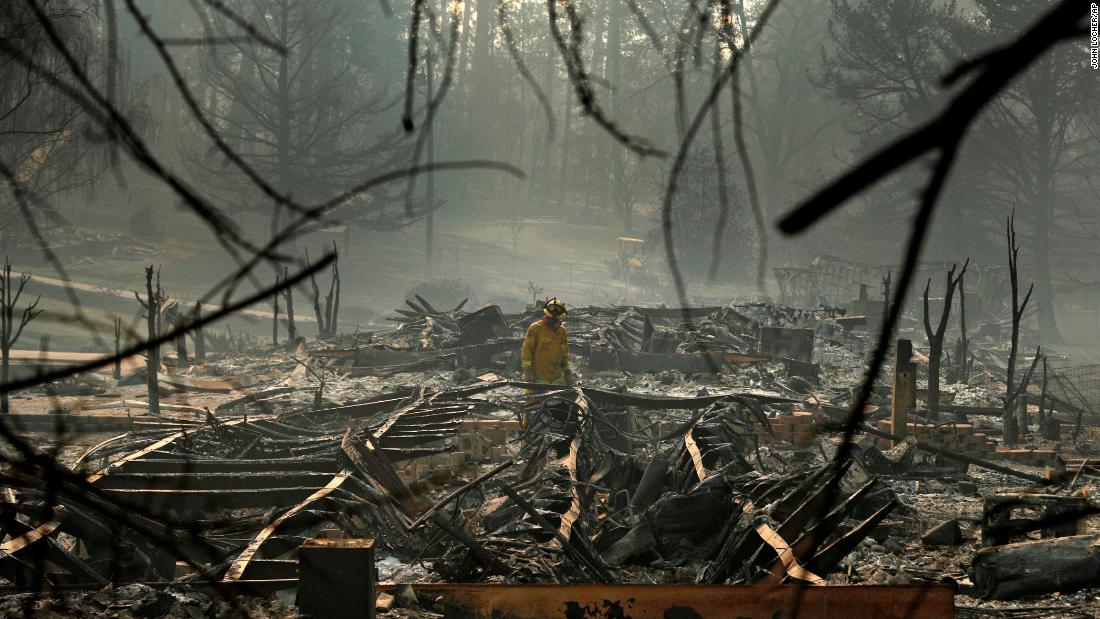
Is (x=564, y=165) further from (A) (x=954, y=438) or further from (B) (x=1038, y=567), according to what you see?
(B) (x=1038, y=567)

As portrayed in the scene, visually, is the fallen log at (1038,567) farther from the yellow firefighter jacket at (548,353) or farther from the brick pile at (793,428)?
the yellow firefighter jacket at (548,353)

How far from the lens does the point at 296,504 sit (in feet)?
21.7

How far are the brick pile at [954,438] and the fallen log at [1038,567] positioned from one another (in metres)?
5.00

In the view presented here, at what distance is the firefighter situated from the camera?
12.0 metres

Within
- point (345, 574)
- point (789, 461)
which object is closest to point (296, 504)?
point (345, 574)

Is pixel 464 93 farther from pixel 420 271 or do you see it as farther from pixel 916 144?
pixel 916 144

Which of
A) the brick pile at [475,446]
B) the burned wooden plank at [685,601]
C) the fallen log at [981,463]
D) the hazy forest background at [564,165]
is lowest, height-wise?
the brick pile at [475,446]

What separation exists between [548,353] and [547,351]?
0.09ft

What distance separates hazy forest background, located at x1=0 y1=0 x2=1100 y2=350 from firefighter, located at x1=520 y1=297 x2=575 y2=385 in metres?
9.97

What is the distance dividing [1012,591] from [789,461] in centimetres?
473

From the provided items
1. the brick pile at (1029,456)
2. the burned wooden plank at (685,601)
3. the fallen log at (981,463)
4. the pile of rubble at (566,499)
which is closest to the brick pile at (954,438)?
the pile of rubble at (566,499)

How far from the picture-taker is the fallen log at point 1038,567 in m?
5.53

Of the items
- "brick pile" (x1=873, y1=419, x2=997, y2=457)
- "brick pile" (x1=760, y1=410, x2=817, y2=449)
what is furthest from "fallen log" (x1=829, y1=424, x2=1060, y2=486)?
"brick pile" (x1=760, y1=410, x2=817, y2=449)

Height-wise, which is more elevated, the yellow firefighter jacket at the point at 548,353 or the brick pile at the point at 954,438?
the yellow firefighter jacket at the point at 548,353
